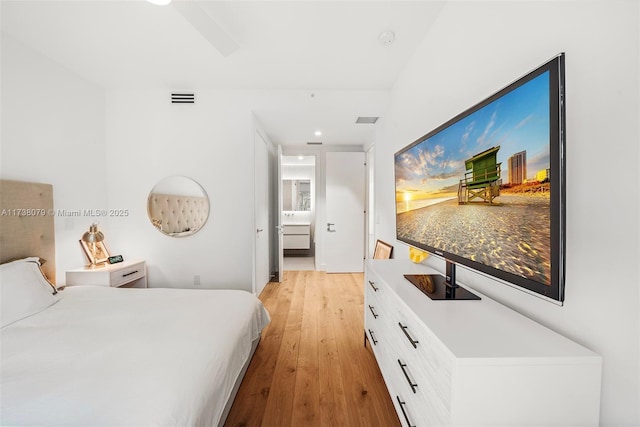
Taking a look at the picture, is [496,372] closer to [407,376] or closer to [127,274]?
[407,376]

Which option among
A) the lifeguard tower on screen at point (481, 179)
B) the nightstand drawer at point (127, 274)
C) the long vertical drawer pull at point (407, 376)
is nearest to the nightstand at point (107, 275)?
the nightstand drawer at point (127, 274)

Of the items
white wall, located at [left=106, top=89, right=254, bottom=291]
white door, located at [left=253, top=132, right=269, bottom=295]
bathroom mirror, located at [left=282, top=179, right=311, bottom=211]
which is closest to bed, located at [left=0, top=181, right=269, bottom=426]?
white wall, located at [left=106, top=89, right=254, bottom=291]

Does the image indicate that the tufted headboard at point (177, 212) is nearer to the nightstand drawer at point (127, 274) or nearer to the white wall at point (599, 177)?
the nightstand drawer at point (127, 274)

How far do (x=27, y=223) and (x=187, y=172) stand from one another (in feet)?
4.56

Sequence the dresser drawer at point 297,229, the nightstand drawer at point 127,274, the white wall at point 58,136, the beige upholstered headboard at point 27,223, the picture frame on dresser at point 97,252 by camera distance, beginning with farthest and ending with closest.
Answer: the dresser drawer at point 297,229 → the picture frame on dresser at point 97,252 → the nightstand drawer at point 127,274 → the white wall at point 58,136 → the beige upholstered headboard at point 27,223

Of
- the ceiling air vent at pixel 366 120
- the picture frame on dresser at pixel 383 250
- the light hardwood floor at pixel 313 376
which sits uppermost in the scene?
the ceiling air vent at pixel 366 120

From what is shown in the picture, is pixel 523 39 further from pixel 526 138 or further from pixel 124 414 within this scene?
pixel 124 414

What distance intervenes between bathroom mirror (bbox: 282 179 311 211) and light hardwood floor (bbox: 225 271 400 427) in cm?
342

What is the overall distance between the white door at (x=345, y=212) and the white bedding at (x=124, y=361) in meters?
2.80

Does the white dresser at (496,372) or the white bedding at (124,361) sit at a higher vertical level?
the white dresser at (496,372)

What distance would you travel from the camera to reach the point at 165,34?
204 centimetres

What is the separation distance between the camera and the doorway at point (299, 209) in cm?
588

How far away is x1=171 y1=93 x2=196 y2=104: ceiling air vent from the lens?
2.94m

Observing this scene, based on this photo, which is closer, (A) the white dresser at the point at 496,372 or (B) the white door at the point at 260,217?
(A) the white dresser at the point at 496,372
